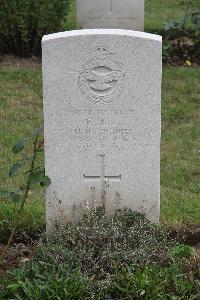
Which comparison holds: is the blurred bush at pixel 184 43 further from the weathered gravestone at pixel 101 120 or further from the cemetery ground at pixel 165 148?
the weathered gravestone at pixel 101 120

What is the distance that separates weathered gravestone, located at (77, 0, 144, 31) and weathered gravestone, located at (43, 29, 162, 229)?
16.8ft

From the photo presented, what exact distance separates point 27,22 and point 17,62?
502mm

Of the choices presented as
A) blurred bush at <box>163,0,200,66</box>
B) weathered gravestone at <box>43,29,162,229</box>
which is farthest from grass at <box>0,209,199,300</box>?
blurred bush at <box>163,0,200,66</box>

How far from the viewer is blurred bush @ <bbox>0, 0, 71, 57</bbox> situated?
8750mm

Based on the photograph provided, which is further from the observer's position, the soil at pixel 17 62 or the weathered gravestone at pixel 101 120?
the soil at pixel 17 62

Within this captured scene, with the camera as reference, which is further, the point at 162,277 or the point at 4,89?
the point at 4,89

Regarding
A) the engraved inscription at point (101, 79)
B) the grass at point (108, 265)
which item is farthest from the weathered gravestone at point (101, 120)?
the grass at point (108, 265)

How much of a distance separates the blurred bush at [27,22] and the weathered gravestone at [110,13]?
326mm

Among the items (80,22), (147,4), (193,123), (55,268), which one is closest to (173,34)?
(80,22)

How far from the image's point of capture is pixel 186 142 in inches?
275

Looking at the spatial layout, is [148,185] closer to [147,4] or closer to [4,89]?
[4,89]

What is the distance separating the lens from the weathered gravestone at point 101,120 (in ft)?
14.4

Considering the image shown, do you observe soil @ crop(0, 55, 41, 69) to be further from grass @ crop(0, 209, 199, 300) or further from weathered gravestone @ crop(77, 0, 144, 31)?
grass @ crop(0, 209, 199, 300)

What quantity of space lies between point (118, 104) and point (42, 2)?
4.68 meters
